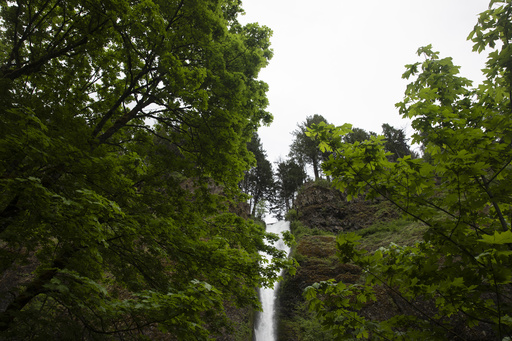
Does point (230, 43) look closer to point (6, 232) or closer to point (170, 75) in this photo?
point (170, 75)

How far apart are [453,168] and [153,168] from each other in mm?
4950

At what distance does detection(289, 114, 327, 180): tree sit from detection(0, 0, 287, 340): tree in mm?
22477

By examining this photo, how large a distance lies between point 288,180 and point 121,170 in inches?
1179

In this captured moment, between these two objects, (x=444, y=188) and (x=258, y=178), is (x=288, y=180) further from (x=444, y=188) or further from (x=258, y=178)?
(x=444, y=188)

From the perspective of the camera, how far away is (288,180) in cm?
3356

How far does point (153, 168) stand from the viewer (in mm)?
4988

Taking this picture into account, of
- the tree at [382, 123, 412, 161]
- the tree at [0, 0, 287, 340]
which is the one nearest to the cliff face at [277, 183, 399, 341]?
the tree at [0, 0, 287, 340]

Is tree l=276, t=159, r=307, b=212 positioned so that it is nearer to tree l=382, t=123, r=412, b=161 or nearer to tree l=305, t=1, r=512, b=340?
tree l=382, t=123, r=412, b=161

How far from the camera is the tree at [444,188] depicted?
1975 millimetres

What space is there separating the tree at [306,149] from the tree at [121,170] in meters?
22.5

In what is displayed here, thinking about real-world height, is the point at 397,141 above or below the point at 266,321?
above

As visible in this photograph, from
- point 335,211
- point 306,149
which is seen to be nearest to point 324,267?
point 335,211

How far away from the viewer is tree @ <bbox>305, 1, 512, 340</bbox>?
1.97 meters

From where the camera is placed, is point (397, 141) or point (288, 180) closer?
point (397, 141)
